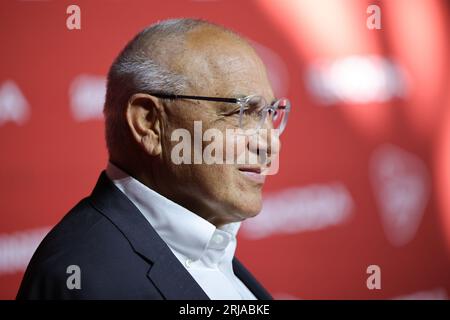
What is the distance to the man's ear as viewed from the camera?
1358mm

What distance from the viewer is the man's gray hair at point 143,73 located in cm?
134

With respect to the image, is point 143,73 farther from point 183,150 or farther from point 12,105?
point 12,105

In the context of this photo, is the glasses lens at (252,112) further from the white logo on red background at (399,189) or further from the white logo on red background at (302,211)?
the white logo on red background at (399,189)

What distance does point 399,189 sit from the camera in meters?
2.65

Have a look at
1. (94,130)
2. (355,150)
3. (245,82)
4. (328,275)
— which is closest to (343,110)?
(355,150)

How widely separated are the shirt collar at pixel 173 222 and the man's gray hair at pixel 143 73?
0.13m

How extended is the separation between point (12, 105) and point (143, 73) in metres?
0.76

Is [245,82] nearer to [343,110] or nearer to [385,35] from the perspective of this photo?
[343,110]

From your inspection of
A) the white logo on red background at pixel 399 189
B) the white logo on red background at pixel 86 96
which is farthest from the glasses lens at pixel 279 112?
the white logo on red background at pixel 399 189

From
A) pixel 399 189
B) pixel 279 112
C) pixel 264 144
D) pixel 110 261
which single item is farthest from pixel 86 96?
pixel 399 189

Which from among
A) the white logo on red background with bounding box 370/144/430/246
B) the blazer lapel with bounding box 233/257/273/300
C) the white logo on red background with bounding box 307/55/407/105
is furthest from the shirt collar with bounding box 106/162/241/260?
the white logo on red background with bounding box 370/144/430/246

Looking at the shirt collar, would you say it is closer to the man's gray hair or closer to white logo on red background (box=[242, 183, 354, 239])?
the man's gray hair
